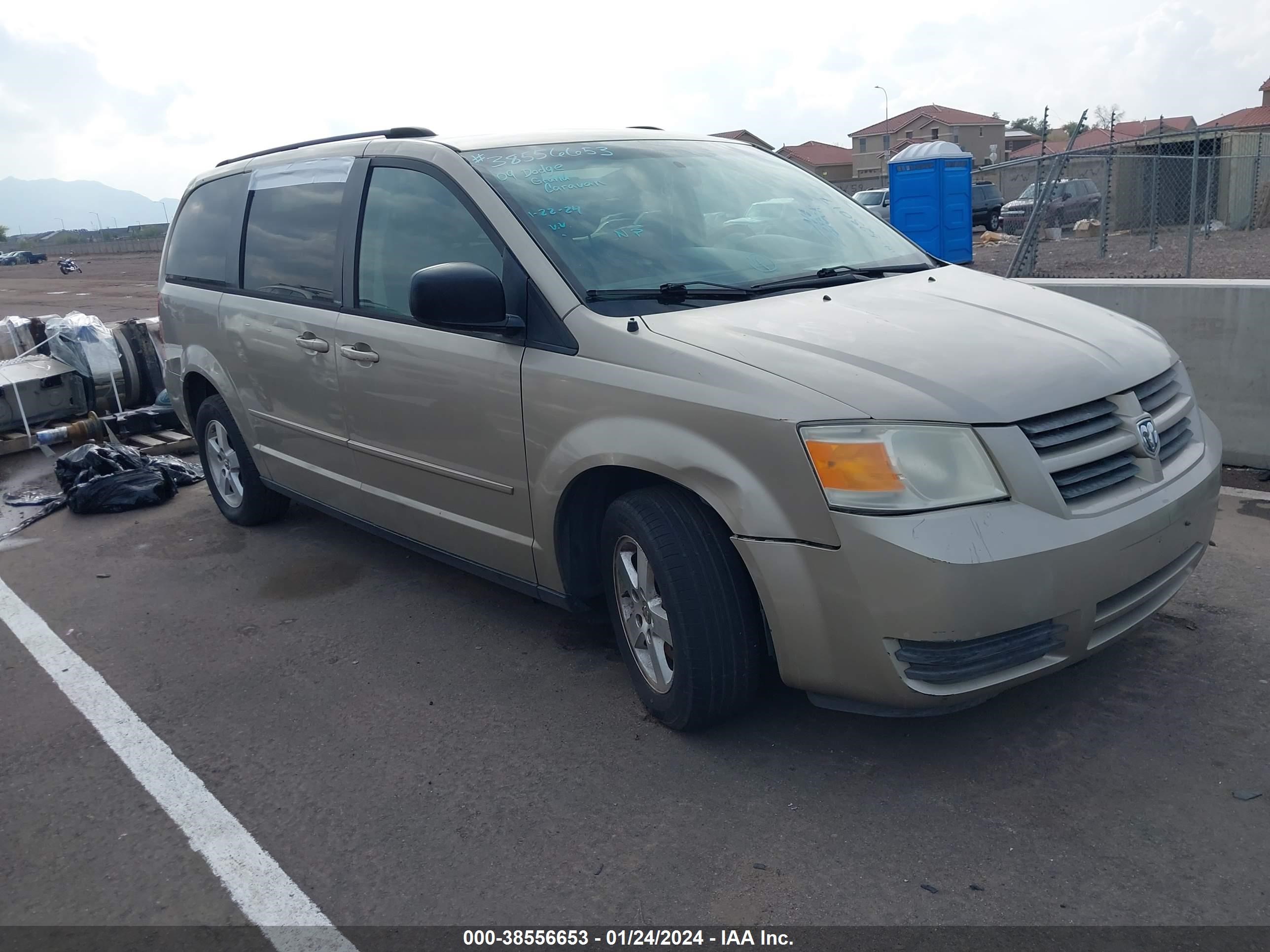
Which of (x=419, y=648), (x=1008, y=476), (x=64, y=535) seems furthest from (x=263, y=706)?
(x=64, y=535)

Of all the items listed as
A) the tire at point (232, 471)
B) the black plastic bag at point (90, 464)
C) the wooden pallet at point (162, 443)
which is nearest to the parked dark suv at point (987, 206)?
the wooden pallet at point (162, 443)

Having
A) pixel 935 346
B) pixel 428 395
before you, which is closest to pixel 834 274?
pixel 935 346

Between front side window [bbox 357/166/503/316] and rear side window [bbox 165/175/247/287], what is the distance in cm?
133

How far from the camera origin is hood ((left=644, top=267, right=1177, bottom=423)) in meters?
2.89

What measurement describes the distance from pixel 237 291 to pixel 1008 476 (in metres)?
3.96

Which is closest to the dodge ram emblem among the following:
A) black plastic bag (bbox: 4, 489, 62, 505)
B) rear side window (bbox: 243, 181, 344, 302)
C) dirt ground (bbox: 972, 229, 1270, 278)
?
rear side window (bbox: 243, 181, 344, 302)

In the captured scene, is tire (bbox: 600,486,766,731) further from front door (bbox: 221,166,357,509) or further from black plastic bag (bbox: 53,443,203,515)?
black plastic bag (bbox: 53,443,203,515)

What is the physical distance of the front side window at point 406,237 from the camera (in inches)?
154

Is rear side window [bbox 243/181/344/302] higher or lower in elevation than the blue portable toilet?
higher

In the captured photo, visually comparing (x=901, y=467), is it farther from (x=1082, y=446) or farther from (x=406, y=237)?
(x=406, y=237)

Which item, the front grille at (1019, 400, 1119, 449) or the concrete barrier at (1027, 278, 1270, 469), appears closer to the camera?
the front grille at (1019, 400, 1119, 449)

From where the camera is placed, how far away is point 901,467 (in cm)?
280

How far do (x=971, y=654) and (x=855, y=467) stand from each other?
0.58 m

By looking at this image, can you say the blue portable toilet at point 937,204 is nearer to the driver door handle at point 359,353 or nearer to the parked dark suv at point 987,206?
the driver door handle at point 359,353
